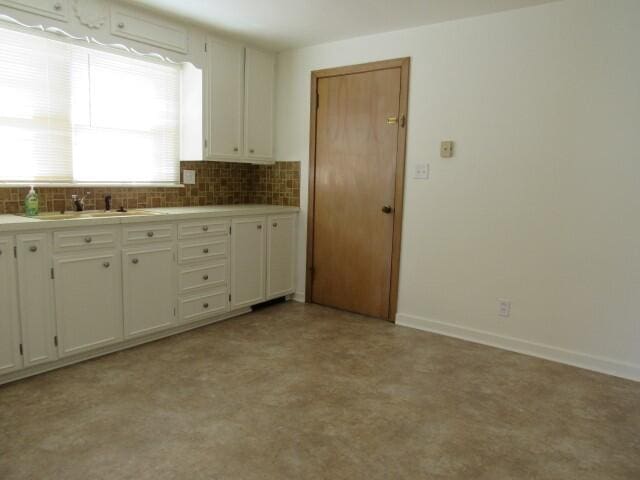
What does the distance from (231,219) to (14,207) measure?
4.68 ft

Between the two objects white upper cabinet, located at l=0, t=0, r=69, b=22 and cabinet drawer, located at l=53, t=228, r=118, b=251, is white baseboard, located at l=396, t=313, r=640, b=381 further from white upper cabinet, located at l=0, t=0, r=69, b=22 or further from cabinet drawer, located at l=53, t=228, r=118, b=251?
white upper cabinet, located at l=0, t=0, r=69, b=22

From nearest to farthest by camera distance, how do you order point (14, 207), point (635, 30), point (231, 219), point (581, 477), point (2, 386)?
1. point (581, 477)
2. point (2, 386)
3. point (635, 30)
4. point (14, 207)
5. point (231, 219)

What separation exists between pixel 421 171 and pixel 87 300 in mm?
2448

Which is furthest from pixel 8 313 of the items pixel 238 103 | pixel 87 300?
pixel 238 103

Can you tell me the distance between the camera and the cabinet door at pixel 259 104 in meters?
3.96

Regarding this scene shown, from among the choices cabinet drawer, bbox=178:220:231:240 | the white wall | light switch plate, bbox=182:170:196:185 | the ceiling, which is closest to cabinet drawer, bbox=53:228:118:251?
cabinet drawer, bbox=178:220:231:240

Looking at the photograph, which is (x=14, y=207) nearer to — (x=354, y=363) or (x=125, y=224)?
(x=125, y=224)

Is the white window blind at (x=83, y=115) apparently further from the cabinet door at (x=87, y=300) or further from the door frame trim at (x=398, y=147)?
the door frame trim at (x=398, y=147)

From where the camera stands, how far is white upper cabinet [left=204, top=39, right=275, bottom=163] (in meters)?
3.67

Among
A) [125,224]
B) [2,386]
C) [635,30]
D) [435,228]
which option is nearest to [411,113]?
[435,228]

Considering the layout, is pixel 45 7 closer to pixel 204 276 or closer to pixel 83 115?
pixel 83 115

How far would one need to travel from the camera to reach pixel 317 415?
229cm

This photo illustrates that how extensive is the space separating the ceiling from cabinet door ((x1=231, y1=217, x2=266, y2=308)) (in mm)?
1475

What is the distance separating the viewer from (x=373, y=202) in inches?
148
